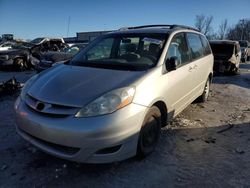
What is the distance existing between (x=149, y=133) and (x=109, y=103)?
89 centimetres

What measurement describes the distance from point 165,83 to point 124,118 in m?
1.11

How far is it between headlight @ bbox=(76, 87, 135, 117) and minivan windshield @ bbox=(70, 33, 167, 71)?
0.69m

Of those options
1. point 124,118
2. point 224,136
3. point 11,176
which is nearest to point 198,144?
point 224,136

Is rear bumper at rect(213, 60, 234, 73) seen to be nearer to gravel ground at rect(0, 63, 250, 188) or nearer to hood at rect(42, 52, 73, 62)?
hood at rect(42, 52, 73, 62)

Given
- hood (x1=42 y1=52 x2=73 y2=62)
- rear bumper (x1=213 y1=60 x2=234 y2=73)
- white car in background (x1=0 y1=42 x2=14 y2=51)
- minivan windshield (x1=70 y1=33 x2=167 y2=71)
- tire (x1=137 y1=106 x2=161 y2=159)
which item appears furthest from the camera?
white car in background (x1=0 y1=42 x2=14 y2=51)

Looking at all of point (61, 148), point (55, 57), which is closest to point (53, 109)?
point (61, 148)

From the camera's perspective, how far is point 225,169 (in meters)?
3.71

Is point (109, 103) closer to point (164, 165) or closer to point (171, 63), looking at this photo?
point (164, 165)

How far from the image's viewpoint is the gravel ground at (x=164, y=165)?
11.0 ft

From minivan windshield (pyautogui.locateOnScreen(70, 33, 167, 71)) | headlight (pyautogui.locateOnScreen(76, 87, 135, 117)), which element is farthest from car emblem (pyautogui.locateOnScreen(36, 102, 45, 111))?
minivan windshield (pyautogui.locateOnScreen(70, 33, 167, 71))

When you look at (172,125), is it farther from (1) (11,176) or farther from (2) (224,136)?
(1) (11,176)

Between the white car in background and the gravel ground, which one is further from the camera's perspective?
the white car in background

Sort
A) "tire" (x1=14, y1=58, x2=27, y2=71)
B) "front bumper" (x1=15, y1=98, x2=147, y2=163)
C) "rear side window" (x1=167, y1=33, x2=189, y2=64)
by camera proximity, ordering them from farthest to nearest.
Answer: "tire" (x1=14, y1=58, x2=27, y2=71), "rear side window" (x1=167, y1=33, x2=189, y2=64), "front bumper" (x1=15, y1=98, x2=147, y2=163)

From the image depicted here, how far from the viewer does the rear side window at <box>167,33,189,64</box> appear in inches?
180
